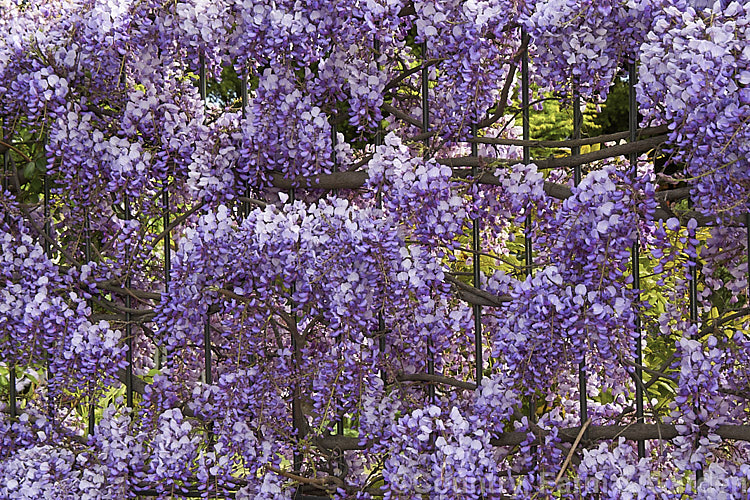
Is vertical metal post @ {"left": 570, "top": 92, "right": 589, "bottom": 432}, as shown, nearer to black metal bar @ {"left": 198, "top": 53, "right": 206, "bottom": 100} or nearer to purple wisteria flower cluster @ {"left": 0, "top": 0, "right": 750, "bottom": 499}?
purple wisteria flower cluster @ {"left": 0, "top": 0, "right": 750, "bottom": 499}

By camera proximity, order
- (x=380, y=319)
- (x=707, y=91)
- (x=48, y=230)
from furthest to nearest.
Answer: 1. (x=48, y=230)
2. (x=380, y=319)
3. (x=707, y=91)

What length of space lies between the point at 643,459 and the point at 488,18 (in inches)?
51.1

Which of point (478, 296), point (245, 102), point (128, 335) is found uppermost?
point (245, 102)

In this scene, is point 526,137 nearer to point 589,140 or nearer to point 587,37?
point 589,140

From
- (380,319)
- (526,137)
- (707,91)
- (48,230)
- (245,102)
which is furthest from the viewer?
(48,230)

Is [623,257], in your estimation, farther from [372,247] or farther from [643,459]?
[372,247]

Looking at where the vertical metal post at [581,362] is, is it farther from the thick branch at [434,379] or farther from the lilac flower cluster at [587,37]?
the thick branch at [434,379]

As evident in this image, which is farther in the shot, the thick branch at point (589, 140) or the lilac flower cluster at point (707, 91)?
the thick branch at point (589, 140)

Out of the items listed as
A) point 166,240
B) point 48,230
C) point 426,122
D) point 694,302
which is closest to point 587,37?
point 426,122

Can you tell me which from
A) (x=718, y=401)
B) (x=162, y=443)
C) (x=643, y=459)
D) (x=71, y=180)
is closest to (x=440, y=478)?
(x=643, y=459)

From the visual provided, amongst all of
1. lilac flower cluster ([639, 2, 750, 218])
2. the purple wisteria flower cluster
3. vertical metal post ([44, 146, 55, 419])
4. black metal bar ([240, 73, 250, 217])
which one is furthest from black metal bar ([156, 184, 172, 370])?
lilac flower cluster ([639, 2, 750, 218])

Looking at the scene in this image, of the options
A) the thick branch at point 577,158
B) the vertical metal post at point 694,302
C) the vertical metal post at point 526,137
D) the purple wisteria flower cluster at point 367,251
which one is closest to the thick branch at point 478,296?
the purple wisteria flower cluster at point 367,251

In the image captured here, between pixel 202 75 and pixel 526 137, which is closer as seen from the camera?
pixel 526 137

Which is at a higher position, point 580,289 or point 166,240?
point 166,240
